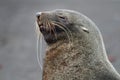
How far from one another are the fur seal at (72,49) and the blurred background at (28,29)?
9.41 meters

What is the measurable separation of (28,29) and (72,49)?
14.7 metres

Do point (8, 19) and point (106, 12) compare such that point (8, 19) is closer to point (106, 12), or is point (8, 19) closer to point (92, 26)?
point (106, 12)

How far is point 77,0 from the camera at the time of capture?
24.8 metres

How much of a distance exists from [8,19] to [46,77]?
52.5ft

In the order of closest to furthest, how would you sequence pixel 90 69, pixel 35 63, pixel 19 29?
1. pixel 90 69
2. pixel 35 63
3. pixel 19 29

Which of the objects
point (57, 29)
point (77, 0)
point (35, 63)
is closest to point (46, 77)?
point (57, 29)

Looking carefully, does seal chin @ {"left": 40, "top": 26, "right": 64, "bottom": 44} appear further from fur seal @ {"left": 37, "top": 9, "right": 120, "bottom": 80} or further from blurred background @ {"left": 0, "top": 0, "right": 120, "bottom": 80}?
blurred background @ {"left": 0, "top": 0, "right": 120, "bottom": 80}

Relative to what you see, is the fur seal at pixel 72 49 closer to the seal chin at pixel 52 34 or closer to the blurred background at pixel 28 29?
the seal chin at pixel 52 34

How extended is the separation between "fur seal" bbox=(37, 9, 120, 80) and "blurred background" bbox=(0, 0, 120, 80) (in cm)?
941

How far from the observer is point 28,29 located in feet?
74.9

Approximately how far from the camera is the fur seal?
8.07m

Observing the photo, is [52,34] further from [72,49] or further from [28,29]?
[28,29]

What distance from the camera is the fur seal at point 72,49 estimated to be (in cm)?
807

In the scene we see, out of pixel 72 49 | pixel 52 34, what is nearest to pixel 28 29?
pixel 52 34
